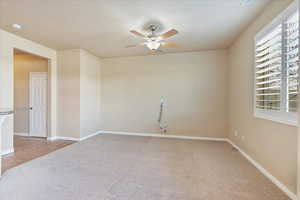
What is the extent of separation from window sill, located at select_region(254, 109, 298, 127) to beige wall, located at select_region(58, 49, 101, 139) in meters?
4.31

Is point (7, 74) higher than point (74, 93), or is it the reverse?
point (7, 74)

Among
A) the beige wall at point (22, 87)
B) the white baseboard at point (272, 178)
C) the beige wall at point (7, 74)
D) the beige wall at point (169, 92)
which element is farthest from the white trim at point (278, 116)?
the beige wall at point (22, 87)

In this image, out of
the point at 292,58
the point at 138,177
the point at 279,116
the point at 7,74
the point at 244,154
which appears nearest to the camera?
the point at 292,58

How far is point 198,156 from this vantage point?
10.2 feet

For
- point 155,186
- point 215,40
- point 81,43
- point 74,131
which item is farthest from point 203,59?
point 74,131

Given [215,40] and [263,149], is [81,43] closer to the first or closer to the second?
[215,40]

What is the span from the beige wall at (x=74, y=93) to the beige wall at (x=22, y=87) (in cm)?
109

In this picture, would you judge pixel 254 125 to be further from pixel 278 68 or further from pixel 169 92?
pixel 169 92

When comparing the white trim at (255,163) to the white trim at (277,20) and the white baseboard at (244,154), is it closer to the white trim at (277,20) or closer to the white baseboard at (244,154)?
the white baseboard at (244,154)

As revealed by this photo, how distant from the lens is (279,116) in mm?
2061

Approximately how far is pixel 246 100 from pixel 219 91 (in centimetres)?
133

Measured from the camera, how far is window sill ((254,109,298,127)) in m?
1.78

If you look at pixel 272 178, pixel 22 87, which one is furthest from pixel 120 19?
pixel 22 87

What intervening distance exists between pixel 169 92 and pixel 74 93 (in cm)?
288
